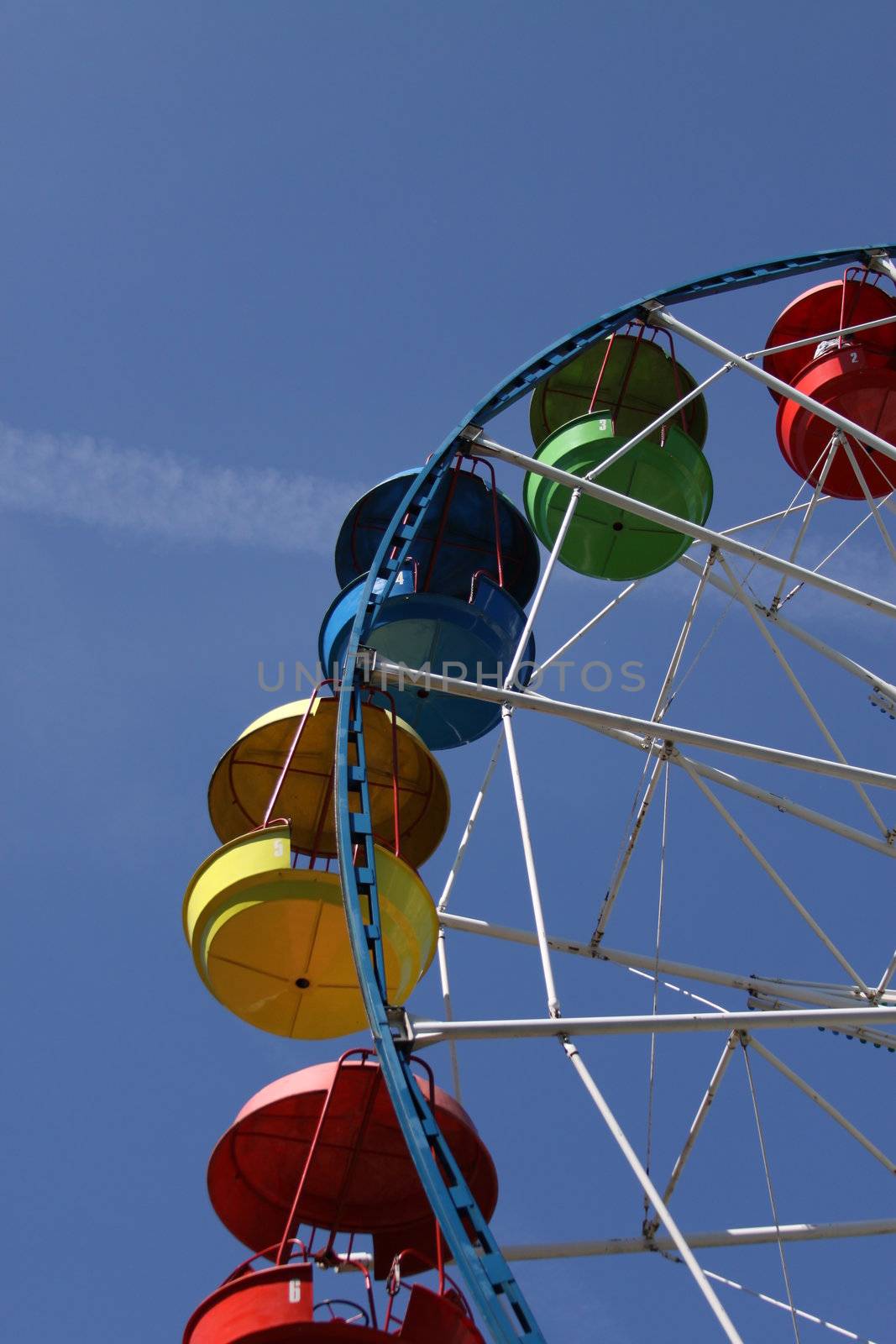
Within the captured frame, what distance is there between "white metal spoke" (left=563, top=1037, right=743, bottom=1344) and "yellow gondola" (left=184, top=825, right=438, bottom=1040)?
211 cm

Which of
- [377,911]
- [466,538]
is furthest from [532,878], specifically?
[466,538]

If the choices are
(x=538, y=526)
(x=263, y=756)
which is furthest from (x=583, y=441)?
(x=263, y=756)

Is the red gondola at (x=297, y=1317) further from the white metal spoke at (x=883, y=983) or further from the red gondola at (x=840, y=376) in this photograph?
the red gondola at (x=840, y=376)

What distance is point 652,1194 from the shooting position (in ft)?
25.1

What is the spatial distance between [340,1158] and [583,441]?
21.8 feet

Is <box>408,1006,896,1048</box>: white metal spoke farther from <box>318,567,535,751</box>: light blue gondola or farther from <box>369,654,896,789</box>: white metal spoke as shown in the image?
<box>318,567,535,751</box>: light blue gondola

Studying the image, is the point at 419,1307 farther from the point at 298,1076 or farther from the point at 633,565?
the point at 633,565

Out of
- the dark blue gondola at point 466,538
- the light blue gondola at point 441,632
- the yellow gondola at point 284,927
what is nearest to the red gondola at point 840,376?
the dark blue gondola at point 466,538

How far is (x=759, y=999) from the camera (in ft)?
42.1

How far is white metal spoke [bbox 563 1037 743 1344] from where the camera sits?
732cm

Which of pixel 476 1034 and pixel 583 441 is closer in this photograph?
pixel 476 1034

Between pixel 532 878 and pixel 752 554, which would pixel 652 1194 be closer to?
pixel 532 878

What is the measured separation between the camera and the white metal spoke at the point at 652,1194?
7.32 meters

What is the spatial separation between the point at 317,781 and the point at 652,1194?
5661 mm
